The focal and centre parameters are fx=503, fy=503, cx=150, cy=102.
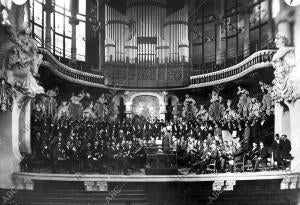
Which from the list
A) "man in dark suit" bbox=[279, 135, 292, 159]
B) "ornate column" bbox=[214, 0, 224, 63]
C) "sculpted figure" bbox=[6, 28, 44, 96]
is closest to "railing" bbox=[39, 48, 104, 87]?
"sculpted figure" bbox=[6, 28, 44, 96]

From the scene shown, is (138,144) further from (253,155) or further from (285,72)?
(285,72)

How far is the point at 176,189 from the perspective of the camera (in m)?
13.1

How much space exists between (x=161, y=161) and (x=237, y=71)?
20.5 feet

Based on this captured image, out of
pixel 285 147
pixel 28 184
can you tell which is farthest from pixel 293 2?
pixel 28 184

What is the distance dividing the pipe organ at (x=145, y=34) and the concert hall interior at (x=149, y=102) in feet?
0.14

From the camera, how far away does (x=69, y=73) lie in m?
18.2

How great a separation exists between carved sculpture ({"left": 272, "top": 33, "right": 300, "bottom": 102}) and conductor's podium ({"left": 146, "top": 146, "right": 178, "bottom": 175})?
3.50 m

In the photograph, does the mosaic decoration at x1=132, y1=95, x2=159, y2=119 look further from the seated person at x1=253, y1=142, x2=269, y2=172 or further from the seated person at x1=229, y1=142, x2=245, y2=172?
the seated person at x1=253, y1=142, x2=269, y2=172

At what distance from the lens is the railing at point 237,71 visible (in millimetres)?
15789

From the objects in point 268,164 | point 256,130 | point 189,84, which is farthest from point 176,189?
point 189,84

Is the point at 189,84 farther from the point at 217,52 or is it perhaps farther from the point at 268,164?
the point at 268,164

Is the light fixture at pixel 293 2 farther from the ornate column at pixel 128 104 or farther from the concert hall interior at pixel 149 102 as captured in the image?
the ornate column at pixel 128 104

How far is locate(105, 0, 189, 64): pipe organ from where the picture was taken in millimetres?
20562

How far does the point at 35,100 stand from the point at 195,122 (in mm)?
5417
